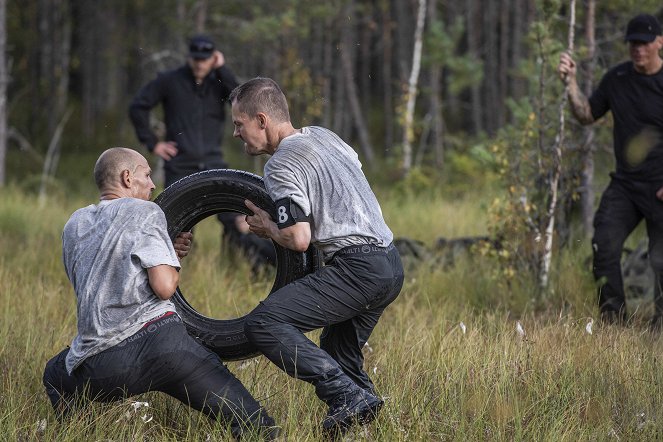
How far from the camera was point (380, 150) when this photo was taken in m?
31.1

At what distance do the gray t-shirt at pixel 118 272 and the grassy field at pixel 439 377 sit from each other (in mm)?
403

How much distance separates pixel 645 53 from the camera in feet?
23.5

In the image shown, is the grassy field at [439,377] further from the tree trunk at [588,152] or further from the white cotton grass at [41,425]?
the tree trunk at [588,152]

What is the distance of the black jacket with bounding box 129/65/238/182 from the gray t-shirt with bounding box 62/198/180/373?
16.9 feet

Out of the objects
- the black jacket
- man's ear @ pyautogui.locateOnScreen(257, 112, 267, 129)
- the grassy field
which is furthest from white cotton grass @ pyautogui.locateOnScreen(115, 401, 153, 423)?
the black jacket

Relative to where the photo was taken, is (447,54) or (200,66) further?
(447,54)

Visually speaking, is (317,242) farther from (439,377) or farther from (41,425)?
(41,425)

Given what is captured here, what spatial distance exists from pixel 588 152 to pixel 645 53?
1560 millimetres

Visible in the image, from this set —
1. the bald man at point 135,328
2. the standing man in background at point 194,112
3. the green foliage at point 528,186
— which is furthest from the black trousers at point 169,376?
the standing man in background at point 194,112

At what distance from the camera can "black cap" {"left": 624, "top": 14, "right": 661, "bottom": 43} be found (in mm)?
7027

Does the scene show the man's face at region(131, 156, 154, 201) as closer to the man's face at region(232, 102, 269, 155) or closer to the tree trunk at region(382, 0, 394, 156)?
the man's face at region(232, 102, 269, 155)

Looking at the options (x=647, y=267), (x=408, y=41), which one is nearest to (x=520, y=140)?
(x=647, y=267)

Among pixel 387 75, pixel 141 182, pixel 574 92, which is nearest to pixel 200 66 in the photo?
pixel 574 92

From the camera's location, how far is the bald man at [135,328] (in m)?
4.16
